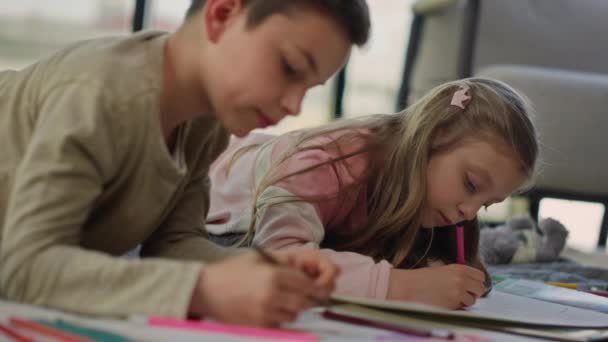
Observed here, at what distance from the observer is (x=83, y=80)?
75cm

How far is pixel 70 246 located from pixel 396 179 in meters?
0.60

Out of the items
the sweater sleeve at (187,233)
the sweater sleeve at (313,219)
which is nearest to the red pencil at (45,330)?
the sweater sleeve at (187,233)

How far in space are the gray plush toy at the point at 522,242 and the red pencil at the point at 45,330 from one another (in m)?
1.21

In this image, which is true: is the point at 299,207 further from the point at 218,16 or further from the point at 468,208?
the point at 218,16

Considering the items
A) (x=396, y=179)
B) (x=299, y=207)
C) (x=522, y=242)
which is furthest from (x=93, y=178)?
(x=522, y=242)

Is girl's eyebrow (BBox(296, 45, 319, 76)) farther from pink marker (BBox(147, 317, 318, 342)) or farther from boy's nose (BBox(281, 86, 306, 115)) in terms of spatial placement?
pink marker (BBox(147, 317, 318, 342))

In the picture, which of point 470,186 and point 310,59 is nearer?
point 310,59

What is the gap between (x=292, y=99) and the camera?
0.78m

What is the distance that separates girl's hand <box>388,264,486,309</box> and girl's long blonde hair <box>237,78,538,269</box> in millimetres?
166

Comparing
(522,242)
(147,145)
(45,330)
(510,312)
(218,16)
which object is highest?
(218,16)

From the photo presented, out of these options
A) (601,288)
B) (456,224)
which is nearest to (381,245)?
(456,224)

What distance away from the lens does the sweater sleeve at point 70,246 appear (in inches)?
26.4

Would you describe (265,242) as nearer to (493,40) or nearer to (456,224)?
(456,224)

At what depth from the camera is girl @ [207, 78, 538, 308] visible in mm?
1136
